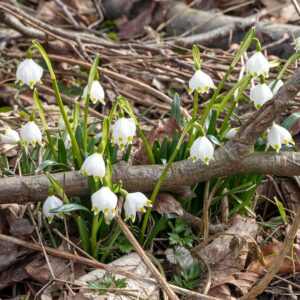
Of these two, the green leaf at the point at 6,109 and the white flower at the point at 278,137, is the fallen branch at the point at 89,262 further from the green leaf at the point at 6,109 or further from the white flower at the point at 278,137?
the green leaf at the point at 6,109

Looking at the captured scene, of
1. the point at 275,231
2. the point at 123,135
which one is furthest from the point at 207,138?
the point at 275,231

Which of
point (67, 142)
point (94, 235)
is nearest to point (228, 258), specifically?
point (94, 235)

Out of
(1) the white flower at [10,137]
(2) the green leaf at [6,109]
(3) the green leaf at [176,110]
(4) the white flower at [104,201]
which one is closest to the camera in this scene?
(4) the white flower at [104,201]

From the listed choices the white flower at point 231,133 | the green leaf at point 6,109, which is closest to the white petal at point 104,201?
the white flower at point 231,133

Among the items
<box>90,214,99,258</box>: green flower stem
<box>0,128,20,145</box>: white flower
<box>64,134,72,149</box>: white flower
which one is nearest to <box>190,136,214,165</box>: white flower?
<box>90,214,99,258</box>: green flower stem

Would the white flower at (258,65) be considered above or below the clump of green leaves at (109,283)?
above
